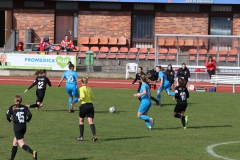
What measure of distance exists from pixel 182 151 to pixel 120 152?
1.62 metres

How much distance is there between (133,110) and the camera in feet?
86.5

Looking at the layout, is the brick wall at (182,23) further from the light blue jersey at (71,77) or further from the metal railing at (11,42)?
the light blue jersey at (71,77)

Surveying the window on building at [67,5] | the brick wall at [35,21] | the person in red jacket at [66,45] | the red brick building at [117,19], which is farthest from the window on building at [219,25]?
the brick wall at [35,21]

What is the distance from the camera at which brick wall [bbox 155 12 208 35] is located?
47688 mm

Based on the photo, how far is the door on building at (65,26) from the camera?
161ft

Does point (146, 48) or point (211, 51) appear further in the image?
point (146, 48)

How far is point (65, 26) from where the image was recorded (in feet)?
162

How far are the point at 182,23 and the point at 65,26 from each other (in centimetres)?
883

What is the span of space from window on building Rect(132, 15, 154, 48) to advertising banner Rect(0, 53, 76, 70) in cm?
834

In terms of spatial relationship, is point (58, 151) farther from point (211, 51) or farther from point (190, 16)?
point (190, 16)

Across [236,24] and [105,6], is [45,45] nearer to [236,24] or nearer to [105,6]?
[105,6]

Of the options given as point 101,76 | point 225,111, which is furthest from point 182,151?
point 101,76

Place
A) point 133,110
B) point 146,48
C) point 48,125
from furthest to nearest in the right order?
point 146,48 < point 133,110 < point 48,125

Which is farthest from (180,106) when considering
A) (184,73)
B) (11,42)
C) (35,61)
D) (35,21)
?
(35,21)
